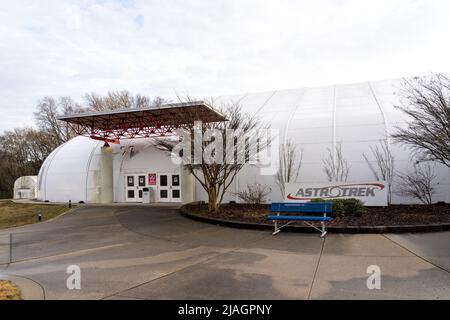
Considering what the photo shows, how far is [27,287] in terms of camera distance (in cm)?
553

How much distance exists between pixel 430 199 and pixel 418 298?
12568 millimetres

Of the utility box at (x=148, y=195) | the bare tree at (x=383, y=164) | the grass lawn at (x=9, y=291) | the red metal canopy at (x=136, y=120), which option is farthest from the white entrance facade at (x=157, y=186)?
the grass lawn at (x=9, y=291)

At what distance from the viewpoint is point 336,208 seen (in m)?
11.6

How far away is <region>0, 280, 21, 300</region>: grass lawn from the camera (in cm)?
490

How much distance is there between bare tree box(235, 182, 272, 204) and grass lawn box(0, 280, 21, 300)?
1298 centimetres

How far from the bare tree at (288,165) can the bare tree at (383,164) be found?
352 cm

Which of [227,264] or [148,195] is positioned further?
[148,195]

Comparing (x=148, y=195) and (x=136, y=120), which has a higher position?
(x=136, y=120)

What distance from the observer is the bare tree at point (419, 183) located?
48.8 ft

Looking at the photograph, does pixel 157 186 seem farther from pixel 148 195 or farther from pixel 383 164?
pixel 383 164

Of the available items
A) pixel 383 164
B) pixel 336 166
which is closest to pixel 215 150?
pixel 336 166

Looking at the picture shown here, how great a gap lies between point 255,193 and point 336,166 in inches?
184

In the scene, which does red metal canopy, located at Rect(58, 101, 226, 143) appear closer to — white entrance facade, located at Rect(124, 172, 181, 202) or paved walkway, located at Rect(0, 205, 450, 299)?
white entrance facade, located at Rect(124, 172, 181, 202)
